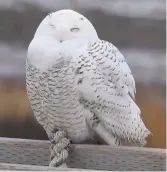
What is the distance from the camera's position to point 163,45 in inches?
43.1

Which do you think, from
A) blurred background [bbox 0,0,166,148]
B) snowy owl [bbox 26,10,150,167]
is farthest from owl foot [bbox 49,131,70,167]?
blurred background [bbox 0,0,166,148]

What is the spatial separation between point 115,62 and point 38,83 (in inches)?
4.2

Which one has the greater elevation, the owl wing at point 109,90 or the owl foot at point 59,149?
the owl wing at point 109,90

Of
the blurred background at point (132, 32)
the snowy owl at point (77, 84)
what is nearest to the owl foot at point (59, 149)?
the snowy owl at point (77, 84)

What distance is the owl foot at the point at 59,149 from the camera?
0.62m

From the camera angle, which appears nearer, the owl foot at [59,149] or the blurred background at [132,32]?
the owl foot at [59,149]

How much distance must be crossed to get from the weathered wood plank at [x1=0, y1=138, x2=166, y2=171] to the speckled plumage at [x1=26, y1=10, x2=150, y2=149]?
0.03 meters

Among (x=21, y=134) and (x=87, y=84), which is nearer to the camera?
(x=87, y=84)

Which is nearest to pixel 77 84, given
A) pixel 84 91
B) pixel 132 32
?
pixel 84 91

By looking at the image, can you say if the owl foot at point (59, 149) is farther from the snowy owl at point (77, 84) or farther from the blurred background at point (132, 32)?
the blurred background at point (132, 32)

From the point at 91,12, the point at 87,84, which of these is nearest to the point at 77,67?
the point at 87,84

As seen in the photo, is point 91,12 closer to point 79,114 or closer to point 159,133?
point 159,133

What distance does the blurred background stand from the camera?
3.60 ft

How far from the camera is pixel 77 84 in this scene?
63cm
